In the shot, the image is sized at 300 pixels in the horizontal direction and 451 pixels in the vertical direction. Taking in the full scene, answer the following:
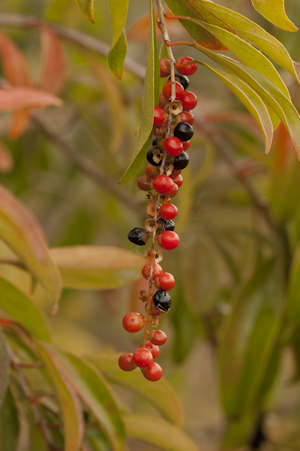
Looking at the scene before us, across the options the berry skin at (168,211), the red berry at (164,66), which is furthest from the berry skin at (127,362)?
the red berry at (164,66)

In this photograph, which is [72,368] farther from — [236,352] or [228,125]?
[228,125]

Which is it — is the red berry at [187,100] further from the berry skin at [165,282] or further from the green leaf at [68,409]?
the green leaf at [68,409]

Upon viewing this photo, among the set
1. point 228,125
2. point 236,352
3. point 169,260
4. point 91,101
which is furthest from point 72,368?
point 91,101

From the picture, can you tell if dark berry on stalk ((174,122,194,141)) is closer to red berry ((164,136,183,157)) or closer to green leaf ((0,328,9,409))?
red berry ((164,136,183,157))

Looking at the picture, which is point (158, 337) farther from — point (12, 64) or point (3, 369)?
point (12, 64)

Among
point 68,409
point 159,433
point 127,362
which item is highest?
point 127,362

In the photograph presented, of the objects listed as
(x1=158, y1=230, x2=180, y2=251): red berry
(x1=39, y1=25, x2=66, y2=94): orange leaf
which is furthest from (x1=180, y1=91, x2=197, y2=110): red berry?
(x1=39, y1=25, x2=66, y2=94): orange leaf

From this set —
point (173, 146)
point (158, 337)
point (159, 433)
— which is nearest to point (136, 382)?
point (159, 433)
